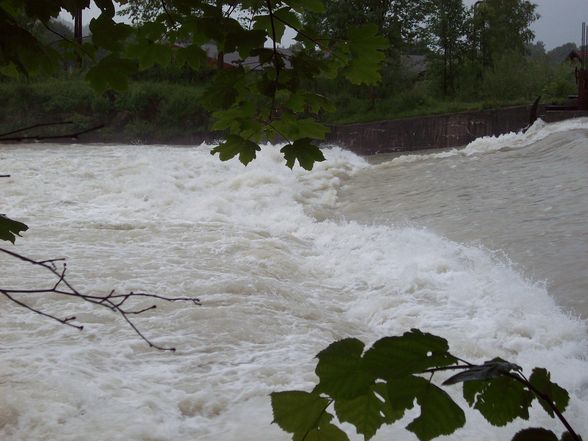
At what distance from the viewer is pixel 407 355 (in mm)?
824

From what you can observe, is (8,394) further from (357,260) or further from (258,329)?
(357,260)

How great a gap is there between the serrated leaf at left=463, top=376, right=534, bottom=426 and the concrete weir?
18291 mm

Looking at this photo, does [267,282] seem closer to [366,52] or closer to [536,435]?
[366,52]

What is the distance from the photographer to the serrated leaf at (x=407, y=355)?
822 millimetres

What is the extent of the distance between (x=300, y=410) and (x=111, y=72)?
98 centimetres

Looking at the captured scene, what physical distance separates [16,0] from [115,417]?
229cm

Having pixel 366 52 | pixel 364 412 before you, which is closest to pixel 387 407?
pixel 364 412

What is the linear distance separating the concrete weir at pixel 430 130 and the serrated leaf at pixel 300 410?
18351 millimetres

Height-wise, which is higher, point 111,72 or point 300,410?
point 111,72

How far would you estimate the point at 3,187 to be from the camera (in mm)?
11000

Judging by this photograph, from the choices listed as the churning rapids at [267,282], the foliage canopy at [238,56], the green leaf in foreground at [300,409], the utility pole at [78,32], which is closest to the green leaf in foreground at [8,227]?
the foliage canopy at [238,56]

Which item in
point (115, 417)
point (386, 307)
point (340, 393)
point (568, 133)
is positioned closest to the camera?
point (340, 393)

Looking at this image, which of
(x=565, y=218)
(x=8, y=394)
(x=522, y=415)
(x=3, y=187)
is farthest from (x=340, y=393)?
(x=3, y=187)

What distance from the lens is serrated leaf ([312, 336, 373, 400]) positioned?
87 cm
